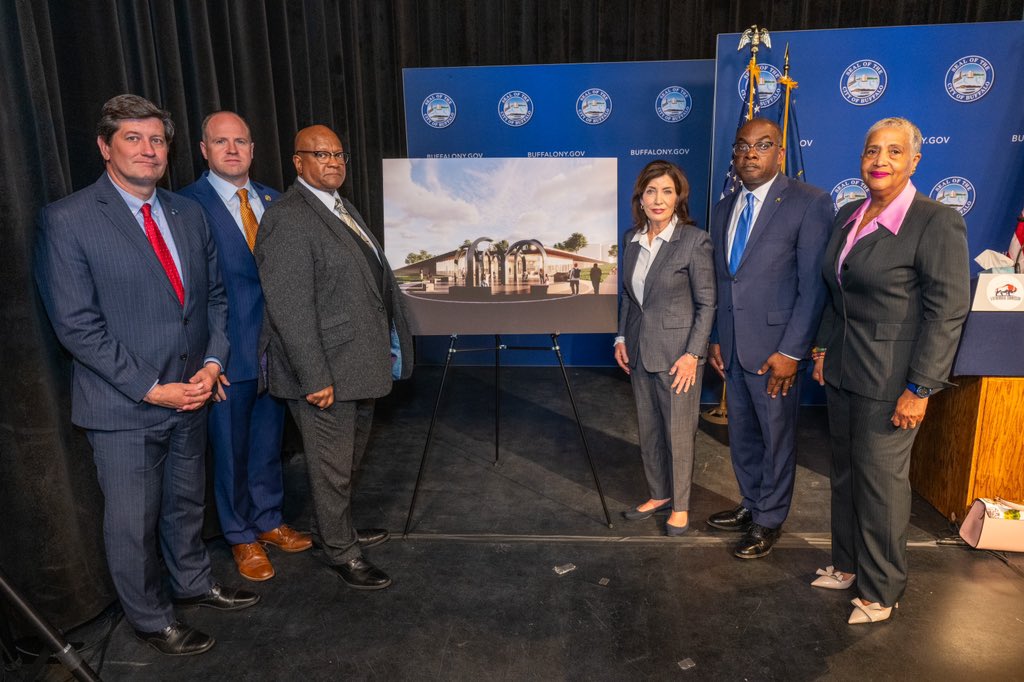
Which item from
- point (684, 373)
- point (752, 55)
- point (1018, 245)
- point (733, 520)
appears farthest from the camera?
point (752, 55)

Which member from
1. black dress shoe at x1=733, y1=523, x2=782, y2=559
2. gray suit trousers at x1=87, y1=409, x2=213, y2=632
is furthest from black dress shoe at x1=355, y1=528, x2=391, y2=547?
black dress shoe at x1=733, y1=523, x2=782, y2=559

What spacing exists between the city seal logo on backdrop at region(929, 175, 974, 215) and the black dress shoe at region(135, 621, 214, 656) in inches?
201

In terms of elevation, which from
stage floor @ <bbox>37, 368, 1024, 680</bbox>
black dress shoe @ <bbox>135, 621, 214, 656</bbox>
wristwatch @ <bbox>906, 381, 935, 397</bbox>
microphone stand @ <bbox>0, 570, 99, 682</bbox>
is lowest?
stage floor @ <bbox>37, 368, 1024, 680</bbox>

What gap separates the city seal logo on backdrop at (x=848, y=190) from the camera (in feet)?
14.9

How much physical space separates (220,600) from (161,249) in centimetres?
136

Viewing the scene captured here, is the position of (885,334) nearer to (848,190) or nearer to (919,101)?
(848,190)

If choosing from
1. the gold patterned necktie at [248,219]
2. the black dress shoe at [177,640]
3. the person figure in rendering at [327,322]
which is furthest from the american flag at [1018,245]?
the black dress shoe at [177,640]

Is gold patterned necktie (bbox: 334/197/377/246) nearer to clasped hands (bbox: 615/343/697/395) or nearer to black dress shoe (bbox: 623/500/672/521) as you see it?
clasped hands (bbox: 615/343/697/395)

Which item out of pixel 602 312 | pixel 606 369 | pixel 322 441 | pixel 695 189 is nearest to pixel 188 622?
pixel 322 441

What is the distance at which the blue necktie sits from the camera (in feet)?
8.93

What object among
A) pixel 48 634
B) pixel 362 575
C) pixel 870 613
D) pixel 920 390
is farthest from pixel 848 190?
pixel 48 634

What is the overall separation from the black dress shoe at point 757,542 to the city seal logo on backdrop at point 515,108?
3.88 metres

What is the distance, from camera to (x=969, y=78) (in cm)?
436

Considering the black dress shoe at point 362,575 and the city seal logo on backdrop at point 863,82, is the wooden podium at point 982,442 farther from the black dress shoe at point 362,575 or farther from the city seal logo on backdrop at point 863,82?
the black dress shoe at point 362,575
